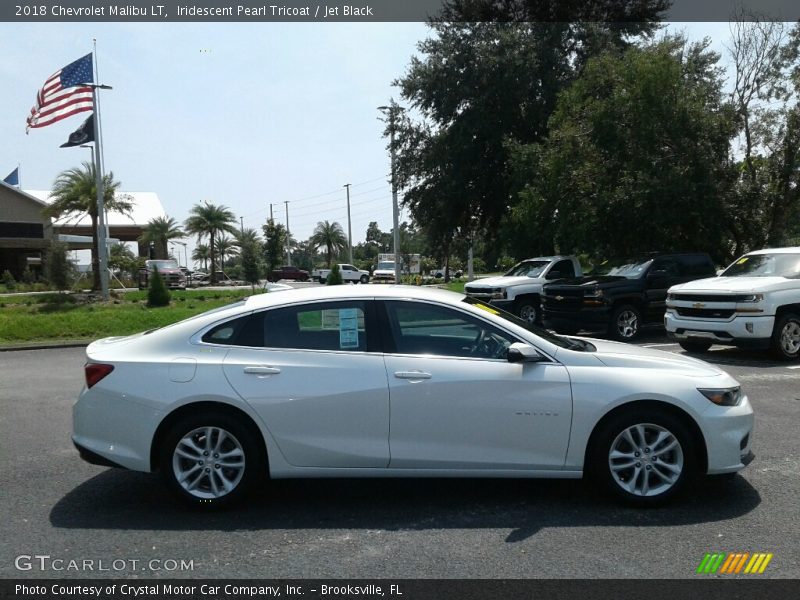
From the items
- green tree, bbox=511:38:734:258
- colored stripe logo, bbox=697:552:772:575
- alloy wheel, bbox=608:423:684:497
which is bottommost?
colored stripe logo, bbox=697:552:772:575

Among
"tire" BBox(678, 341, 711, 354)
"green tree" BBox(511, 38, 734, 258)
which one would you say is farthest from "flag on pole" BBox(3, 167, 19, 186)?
"tire" BBox(678, 341, 711, 354)

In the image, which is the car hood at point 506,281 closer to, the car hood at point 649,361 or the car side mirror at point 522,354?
the car hood at point 649,361

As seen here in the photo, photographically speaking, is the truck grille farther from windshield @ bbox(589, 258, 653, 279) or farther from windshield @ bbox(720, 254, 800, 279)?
windshield @ bbox(589, 258, 653, 279)

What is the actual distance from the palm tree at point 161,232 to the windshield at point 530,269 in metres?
44.0

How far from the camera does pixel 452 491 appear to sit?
200 inches

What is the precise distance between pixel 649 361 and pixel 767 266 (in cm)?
824

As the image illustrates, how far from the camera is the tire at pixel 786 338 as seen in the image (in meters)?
10.7

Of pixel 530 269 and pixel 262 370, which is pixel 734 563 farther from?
pixel 530 269

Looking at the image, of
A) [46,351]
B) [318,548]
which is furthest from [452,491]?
[46,351]

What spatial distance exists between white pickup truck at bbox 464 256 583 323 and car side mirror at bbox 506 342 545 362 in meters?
11.5

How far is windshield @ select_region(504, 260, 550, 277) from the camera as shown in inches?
681

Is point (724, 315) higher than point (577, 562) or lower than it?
higher
